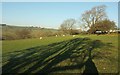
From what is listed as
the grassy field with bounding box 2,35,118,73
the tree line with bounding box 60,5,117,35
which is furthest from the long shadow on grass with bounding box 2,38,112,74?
the tree line with bounding box 60,5,117,35

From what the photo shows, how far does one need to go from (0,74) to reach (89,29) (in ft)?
234

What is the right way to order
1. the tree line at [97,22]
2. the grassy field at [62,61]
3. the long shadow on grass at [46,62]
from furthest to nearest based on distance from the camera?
the tree line at [97,22] → the long shadow on grass at [46,62] → the grassy field at [62,61]

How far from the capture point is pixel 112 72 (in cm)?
774

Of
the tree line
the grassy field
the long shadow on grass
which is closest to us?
the grassy field

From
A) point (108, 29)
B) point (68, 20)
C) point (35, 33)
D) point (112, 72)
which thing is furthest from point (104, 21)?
point (112, 72)

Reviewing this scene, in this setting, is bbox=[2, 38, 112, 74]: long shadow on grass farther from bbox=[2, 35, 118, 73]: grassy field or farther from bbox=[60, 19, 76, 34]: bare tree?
bbox=[60, 19, 76, 34]: bare tree

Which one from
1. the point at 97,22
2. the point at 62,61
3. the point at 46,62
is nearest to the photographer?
the point at 46,62

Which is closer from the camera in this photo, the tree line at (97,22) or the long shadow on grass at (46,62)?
the long shadow on grass at (46,62)

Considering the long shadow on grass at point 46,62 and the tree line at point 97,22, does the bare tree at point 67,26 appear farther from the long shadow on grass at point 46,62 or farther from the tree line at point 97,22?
the long shadow on grass at point 46,62

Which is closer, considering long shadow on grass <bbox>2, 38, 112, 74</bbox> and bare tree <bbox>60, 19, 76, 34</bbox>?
long shadow on grass <bbox>2, 38, 112, 74</bbox>

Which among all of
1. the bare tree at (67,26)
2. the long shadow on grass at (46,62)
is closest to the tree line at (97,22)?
the bare tree at (67,26)

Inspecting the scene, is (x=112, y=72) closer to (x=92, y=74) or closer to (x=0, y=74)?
(x=92, y=74)

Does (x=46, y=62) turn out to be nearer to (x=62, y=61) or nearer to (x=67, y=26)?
(x=62, y=61)

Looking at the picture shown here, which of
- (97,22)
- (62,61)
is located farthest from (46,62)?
(97,22)
